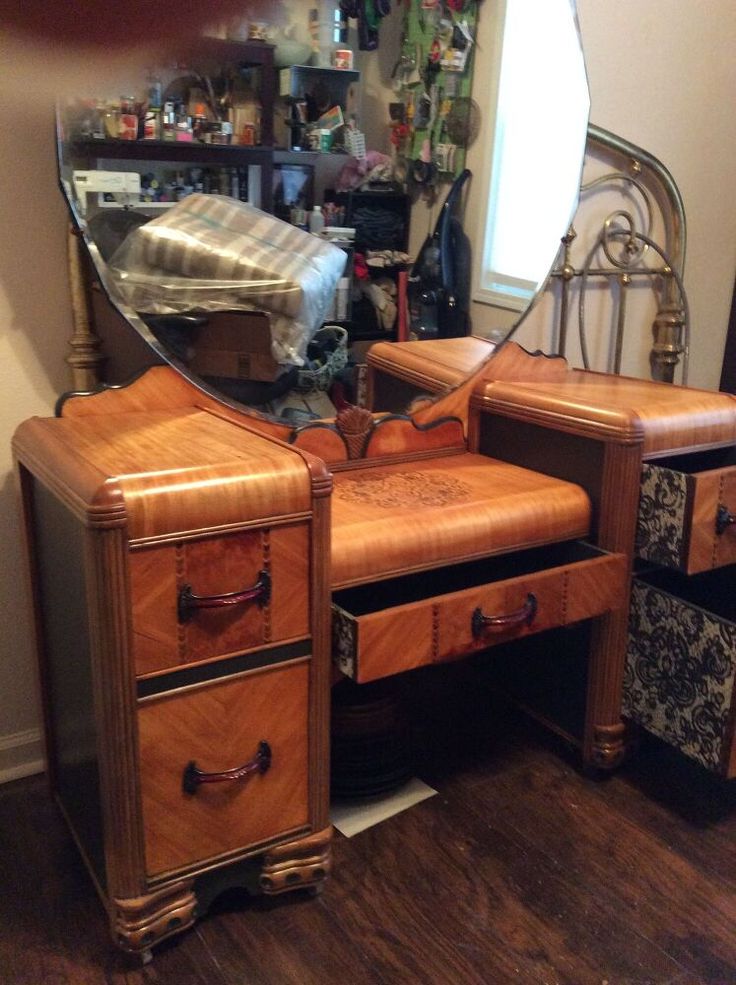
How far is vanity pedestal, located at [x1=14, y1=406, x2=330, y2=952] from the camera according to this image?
43.1 inches

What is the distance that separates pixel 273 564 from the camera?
118cm

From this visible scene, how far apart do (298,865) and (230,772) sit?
216 mm

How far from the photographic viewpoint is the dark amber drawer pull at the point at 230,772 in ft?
3.89

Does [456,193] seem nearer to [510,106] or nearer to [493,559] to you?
[510,106]

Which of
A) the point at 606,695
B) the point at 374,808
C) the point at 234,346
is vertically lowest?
the point at 374,808

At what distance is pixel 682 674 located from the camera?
1521 mm

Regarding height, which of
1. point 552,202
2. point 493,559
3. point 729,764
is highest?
point 552,202

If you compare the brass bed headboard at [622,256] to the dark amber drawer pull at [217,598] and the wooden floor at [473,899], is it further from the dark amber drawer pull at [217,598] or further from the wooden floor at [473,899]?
the dark amber drawer pull at [217,598]

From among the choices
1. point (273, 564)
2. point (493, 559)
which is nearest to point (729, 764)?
point (493, 559)

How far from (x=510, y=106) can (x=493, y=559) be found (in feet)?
2.76

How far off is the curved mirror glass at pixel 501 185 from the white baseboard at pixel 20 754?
25.6 inches

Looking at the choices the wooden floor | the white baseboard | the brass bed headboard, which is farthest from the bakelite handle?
the white baseboard

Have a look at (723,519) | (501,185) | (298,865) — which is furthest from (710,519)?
(298,865)

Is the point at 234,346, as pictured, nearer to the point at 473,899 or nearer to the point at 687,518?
the point at 687,518
